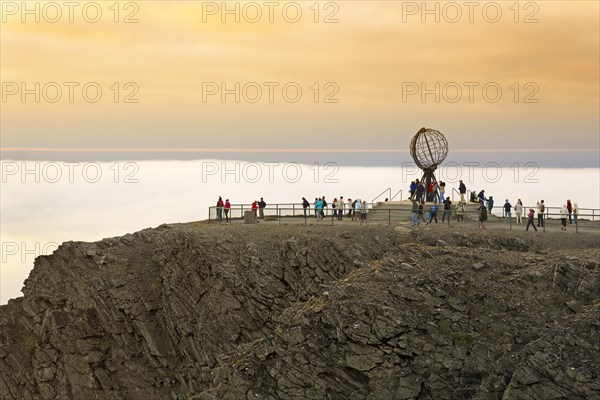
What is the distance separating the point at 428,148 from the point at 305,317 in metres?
28.0

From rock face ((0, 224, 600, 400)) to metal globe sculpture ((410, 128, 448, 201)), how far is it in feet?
31.8

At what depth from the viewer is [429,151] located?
60.3 m

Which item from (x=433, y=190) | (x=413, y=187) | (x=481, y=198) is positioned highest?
(x=413, y=187)

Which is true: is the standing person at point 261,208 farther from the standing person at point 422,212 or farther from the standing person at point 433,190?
the standing person at point 433,190

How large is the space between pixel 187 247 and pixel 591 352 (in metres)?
26.2

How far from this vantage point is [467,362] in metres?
31.8

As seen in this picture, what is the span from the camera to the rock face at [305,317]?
104ft

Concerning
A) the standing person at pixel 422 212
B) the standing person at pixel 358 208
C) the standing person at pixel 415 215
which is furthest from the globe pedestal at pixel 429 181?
the standing person at pixel 415 215

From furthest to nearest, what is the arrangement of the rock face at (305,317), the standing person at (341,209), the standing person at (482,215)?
1. the standing person at (341,209)
2. the standing person at (482,215)
3. the rock face at (305,317)

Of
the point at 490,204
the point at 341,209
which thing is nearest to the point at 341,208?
the point at 341,209

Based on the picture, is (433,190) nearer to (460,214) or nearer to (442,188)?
(442,188)

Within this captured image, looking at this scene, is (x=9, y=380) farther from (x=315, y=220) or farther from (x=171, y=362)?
(x=315, y=220)

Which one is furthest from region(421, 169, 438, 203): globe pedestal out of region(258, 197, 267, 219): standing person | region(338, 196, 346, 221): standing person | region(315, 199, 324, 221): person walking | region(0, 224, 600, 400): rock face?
region(0, 224, 600, 400): rock face

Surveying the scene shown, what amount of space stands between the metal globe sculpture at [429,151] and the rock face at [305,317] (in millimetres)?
9700
